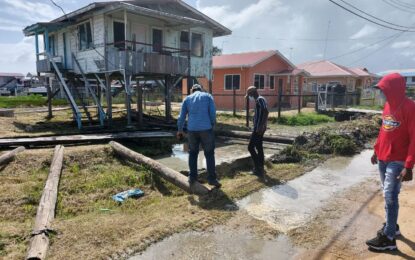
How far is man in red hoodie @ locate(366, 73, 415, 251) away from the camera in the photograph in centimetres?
378

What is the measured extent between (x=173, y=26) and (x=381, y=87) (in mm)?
13954

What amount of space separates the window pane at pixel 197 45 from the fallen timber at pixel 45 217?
1251 cm

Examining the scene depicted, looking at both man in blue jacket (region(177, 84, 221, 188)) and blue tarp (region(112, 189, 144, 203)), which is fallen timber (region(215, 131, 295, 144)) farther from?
blue tarp (region(112, 189, 144, 203))

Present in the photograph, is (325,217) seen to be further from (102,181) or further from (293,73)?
(293,73)

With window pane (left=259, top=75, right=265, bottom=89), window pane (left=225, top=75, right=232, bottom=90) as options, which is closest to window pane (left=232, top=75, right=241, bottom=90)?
window pane (left=225, top=75, right=232, bottom=90)

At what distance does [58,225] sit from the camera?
448 cm

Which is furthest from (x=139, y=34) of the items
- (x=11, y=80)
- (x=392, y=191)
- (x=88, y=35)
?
(x=11, y=80)

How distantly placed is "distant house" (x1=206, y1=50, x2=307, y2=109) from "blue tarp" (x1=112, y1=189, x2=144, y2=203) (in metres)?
18.2

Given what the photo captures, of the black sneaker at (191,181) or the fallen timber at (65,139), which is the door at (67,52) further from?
the black sneaker at (191,181)

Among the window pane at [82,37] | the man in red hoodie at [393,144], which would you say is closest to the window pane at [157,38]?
the window pane at [82,37]

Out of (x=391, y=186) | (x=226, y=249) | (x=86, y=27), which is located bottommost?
(x=226, y=249)

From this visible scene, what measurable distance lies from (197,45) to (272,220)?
14845 mm

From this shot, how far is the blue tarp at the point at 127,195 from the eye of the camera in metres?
5.89

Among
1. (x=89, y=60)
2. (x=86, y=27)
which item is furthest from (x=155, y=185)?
(x=86, y=27)
